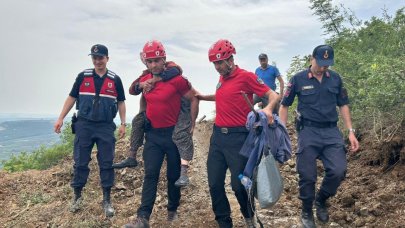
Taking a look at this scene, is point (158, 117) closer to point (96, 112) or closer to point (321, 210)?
point (96, 112)

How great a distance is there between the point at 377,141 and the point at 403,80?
4.07 feet

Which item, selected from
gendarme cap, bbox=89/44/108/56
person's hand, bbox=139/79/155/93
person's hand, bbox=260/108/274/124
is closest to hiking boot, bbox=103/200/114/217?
person's hand, bbox=139/79/155/93

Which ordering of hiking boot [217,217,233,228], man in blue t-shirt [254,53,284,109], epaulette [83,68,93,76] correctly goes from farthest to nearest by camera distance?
man in blue t-shirt [254,53,284,109] → epaulette [83,68,93,76] → hiking boot [217,217,233,228]

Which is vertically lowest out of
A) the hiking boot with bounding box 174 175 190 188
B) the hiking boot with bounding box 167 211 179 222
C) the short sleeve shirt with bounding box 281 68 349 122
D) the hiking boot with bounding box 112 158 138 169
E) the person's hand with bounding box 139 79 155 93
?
the hiking boot with bounding box 167 211 179 222

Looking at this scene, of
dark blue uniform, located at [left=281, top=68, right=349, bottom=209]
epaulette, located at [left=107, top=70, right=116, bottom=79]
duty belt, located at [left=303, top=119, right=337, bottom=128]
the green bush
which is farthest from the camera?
the green bush

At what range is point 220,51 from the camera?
4.63 meters

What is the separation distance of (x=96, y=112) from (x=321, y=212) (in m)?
3.53

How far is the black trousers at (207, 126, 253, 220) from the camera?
4594 millimetres

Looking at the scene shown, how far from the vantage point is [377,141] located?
7.17 meters

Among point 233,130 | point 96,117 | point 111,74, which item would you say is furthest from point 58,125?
point 233,130

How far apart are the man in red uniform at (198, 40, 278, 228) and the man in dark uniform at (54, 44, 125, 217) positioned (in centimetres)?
205

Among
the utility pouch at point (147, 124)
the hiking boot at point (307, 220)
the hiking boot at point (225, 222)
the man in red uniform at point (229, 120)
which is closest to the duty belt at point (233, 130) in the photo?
the man in red uniform at point (229, 120)

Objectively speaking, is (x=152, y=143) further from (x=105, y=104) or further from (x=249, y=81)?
(x=249, y=81)

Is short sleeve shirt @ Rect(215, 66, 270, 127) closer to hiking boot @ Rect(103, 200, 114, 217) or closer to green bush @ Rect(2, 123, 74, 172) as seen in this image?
hiking boot @ Rect(103, 200, 114, 217)
